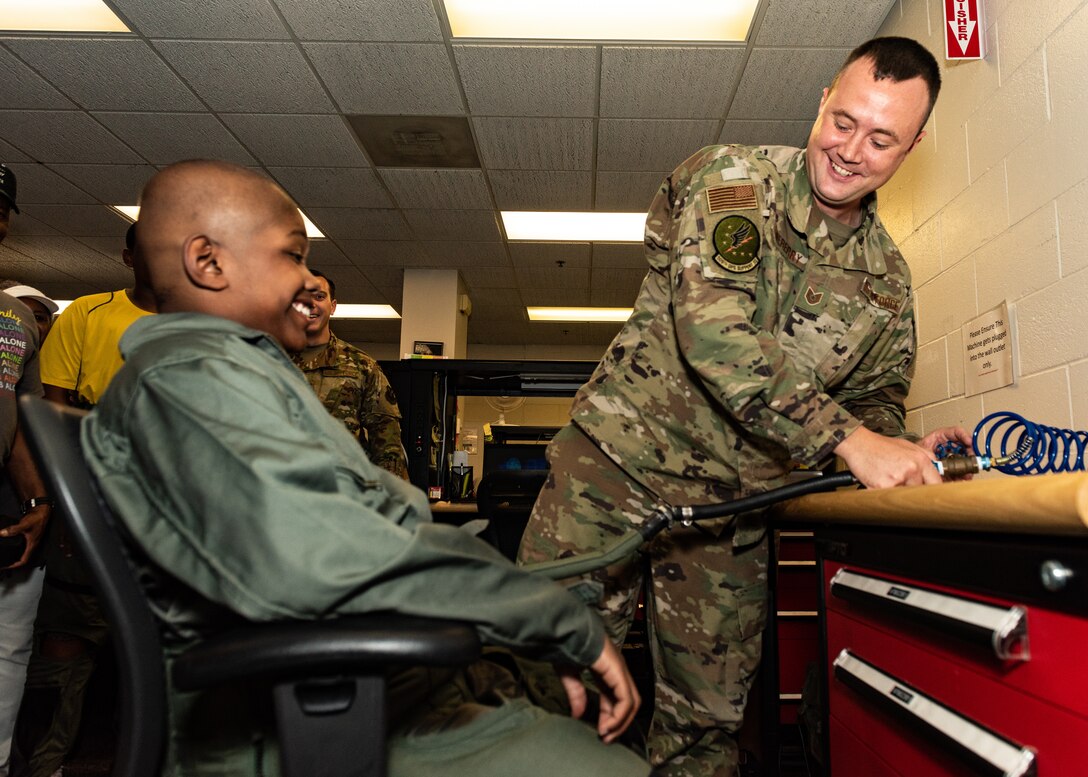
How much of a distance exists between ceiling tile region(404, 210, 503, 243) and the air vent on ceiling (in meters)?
0.71

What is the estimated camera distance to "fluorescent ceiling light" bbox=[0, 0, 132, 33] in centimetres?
303

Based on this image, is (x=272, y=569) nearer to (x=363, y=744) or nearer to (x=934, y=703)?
(x=363, y=744)

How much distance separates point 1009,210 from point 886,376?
789 millimetres

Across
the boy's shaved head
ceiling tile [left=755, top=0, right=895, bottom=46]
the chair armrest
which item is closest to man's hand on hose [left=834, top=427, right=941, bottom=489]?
the chair armrest

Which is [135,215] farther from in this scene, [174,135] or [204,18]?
[204,18]

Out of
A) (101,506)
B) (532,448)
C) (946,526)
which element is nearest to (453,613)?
(101,506)

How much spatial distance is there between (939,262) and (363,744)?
2426 mm

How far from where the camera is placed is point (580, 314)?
7.59 meters

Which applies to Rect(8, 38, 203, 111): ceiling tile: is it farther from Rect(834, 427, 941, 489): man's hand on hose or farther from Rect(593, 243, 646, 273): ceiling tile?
Rect(834, 427, 941, 489): man's hand on hose

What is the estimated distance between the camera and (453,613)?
630 millimetres

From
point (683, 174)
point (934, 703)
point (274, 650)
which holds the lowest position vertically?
→ point (934, 703)

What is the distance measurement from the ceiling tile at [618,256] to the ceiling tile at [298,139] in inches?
80.9

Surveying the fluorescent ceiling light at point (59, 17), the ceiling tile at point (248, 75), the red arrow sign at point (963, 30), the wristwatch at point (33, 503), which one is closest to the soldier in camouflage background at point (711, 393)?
the red arrow sign at point (963, 30)

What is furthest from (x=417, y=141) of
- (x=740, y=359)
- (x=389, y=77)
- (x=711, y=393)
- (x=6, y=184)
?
(x=740, y=359)
